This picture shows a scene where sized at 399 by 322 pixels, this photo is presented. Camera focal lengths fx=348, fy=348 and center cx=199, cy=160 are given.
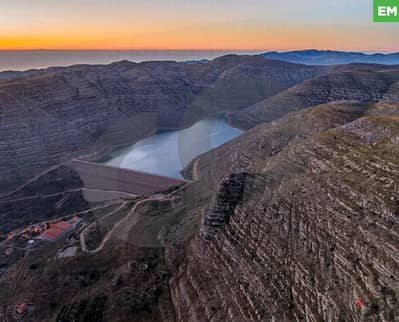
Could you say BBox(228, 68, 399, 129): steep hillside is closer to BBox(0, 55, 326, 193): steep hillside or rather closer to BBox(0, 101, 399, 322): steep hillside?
BBox(0, 55, 326, 193): steep hillside

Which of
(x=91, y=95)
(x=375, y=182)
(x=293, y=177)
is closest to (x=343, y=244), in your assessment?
(x=375, y=182)

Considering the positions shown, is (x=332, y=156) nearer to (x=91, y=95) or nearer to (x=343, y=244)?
(x=343, y=244)

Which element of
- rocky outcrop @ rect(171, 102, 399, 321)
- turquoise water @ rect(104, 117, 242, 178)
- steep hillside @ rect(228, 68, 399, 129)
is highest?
steep hillside @ rect(228, 68, 399, 129)

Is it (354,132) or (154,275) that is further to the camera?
(354,132)

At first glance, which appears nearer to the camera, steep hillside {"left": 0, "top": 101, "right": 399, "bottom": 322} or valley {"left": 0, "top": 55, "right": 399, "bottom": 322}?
steep hillside {"left": 0, "top": 101, "right": 399, "bottom": 322}

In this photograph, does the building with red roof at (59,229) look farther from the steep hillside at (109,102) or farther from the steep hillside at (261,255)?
the steep hillside at (109,102)

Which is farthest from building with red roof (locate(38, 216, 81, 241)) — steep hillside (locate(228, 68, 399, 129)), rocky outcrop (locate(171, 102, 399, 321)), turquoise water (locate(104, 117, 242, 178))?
steep hillside (locate(228, 68, 399, 129))

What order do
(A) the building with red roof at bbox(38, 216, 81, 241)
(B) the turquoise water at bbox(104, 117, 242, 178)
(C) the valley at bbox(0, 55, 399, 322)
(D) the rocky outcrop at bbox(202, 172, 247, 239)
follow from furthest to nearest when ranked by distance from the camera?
(B) the turquoise water at bbox(104, 117, 242, 178), (A) the building with red roof at bbox(38, 216, 81, 241), (D) the rocky outcrop at bbox(202, 172, 247, 239), (C) the valley at bbox(0, 55, 399, 322)

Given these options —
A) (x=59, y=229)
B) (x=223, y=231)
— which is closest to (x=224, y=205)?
(x=223, y=231)

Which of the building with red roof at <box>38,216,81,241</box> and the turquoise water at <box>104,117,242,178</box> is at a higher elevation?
the turquoise water at <box>104,117,242,178</box>
